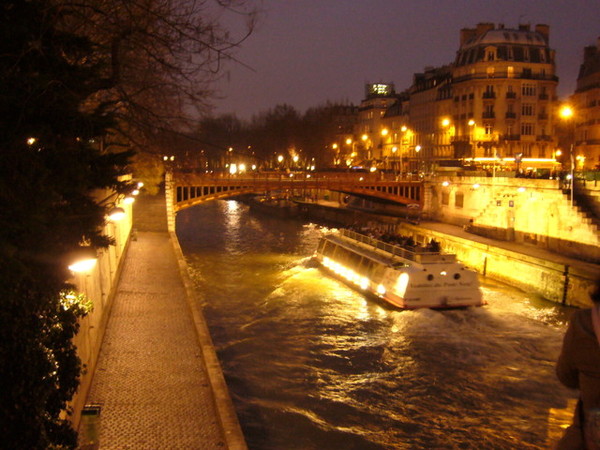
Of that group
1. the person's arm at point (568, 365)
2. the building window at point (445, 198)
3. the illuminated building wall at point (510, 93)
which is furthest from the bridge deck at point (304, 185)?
the person's arm at point (568, 365)

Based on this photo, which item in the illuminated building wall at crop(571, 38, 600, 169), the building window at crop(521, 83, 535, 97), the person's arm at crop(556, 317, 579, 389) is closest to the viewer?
the person's arm at crop(556, 317, 579, 389)

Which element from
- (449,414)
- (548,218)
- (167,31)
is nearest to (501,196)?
(548,218)

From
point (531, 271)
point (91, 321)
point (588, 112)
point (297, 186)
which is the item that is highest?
point (588, 112)

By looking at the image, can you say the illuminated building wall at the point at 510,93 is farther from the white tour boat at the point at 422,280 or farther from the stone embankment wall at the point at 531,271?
the white tour boat at the point at 422,280

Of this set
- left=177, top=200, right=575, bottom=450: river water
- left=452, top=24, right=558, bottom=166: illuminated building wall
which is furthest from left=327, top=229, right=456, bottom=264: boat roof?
left=452, top=24, right=558, bottom=166: illuminated building wall

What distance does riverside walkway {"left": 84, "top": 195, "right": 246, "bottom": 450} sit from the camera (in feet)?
26.7

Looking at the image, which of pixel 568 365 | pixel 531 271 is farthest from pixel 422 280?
pixel 568 365

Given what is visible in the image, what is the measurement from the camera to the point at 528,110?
5366cm

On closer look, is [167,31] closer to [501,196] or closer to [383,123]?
[501,196]

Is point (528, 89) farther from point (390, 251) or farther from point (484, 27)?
point (390, 251)

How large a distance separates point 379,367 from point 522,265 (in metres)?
11.2

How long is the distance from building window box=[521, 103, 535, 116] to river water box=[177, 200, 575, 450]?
106 ft

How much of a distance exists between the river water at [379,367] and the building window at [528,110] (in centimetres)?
3233

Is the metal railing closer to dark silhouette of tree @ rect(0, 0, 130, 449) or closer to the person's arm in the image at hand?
dark silhouette of tree @ rect(0, 0, 130, 449)
